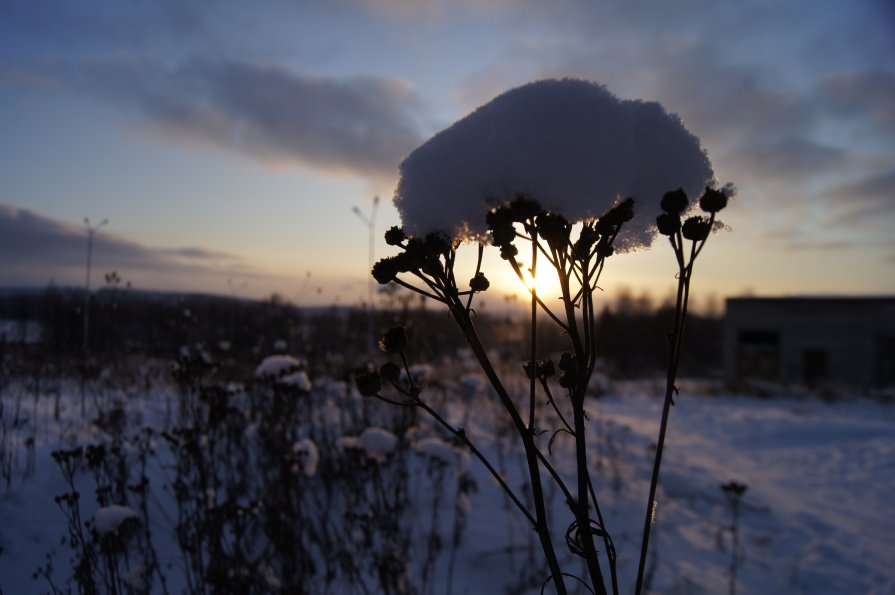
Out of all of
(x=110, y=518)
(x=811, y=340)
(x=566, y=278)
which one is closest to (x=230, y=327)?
(x=110, y=518)

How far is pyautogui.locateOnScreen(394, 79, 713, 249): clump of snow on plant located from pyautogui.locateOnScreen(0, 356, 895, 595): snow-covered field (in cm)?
257

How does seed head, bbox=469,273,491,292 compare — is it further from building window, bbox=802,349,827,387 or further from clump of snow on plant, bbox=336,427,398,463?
building window, bbox=802,349,827,387

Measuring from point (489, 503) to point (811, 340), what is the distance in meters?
20.6

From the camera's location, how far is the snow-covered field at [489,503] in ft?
11.7

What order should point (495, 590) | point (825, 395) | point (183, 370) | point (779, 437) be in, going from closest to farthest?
point (495, 590), point (183, 370), point (779, 437), point (825, 395)

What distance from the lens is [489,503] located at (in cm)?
502

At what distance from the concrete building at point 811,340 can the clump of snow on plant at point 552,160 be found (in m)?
20.6

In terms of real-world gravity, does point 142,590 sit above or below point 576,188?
below

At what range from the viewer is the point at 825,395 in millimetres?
15117

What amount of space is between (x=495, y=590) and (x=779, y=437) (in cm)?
880

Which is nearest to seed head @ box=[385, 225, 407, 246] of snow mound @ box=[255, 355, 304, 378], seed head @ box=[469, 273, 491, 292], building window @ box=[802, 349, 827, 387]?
seed head @ box=[469, 273, 491, 292]

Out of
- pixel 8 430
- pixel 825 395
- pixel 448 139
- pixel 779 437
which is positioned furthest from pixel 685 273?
pixel 825 395

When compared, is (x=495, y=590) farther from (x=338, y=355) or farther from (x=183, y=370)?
(x=338, y=355)

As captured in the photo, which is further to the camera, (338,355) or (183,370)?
(338,355)
